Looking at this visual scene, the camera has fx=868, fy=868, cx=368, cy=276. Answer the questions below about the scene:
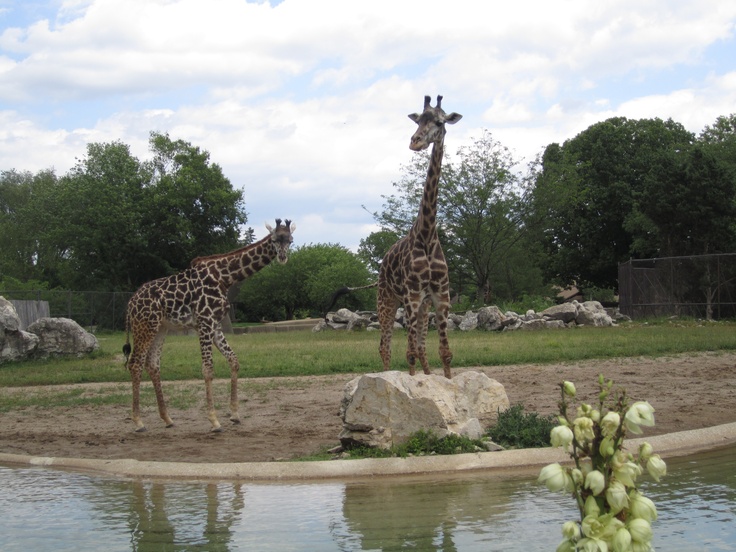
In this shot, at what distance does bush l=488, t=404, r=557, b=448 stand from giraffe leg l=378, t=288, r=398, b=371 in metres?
3.01

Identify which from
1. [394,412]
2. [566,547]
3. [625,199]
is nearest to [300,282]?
[625,199]

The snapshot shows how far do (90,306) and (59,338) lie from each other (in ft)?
79.9

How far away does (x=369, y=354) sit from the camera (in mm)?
20562

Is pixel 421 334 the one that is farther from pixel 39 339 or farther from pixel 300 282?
pixel 300 282

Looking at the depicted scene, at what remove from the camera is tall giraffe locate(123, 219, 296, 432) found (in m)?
12.0

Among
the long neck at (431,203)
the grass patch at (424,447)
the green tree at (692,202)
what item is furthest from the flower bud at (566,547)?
the green tree at (692,202)

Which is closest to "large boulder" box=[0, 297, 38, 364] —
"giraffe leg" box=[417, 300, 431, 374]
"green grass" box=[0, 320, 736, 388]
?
"green grass" box=[0, 320, 736, 388]

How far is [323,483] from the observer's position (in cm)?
841

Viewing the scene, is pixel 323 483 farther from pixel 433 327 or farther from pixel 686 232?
pixel 686 232

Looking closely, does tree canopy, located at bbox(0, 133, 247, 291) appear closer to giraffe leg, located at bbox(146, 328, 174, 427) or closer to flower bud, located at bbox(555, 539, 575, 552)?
giraffe leg, located at bbox(146, 328, 174, 427)

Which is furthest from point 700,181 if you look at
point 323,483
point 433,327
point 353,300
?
point 323,483

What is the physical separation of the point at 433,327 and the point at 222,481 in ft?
81.5

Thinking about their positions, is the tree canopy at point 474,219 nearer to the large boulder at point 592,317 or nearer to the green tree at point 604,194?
the green tree at point 604,194

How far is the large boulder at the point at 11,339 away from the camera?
21.0m
